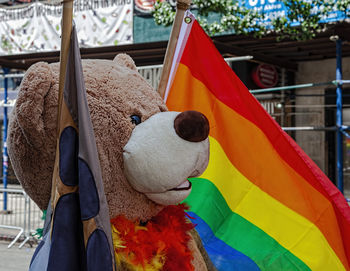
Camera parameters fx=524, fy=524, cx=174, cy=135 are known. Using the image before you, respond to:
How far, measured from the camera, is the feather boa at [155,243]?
222 centimetres

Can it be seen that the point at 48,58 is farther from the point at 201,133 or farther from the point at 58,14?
the point at 201,133

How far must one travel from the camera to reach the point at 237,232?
3098 mm

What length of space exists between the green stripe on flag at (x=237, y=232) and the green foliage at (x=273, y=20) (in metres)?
5.43

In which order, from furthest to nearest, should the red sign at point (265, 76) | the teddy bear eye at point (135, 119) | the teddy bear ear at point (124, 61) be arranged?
the red sign at point (265, 76), the teddy bear ear at point (124, 61), the teddy bear eye at point (135, 119)

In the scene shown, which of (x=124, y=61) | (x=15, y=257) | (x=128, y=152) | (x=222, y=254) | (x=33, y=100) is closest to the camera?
(x=33, y=100)

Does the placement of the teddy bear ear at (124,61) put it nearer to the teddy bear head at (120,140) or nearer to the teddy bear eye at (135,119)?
the teddy bear head at (120,140)

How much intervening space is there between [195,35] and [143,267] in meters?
1.65

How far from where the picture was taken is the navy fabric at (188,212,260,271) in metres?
3.03

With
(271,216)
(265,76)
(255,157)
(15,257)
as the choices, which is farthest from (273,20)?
(271,216)

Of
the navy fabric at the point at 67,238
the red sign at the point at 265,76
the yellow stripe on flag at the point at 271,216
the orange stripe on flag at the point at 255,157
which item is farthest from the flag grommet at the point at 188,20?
the red sign at the point at 265,76

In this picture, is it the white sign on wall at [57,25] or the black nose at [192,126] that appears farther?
the white sign on wall at [57,25]

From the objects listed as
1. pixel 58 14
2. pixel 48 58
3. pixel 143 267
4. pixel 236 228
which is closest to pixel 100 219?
pixel 143 267

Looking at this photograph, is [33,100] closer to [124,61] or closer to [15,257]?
[124,61]

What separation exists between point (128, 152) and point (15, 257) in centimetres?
618
